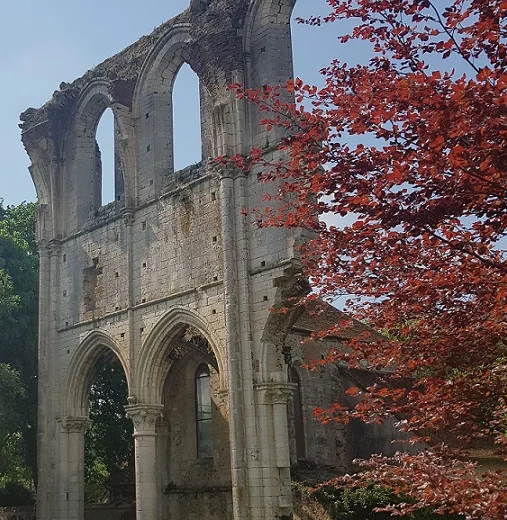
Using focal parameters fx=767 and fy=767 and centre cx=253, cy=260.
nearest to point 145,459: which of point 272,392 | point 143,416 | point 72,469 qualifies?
point 143,416

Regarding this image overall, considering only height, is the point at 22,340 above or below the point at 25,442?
above

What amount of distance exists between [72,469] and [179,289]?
5.50 meters

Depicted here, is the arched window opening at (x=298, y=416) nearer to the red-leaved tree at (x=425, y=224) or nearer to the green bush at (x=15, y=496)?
the green bush at (x=15, y=496)

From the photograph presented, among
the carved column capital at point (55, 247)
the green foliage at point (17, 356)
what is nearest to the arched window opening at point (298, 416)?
the carved column capital at point (55, 247)

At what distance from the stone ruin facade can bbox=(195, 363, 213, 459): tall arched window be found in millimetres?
37

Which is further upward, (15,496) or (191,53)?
(191,53)

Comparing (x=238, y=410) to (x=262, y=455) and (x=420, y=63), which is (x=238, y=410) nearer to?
(x=262, y=455)

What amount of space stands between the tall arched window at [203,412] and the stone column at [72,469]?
277cm

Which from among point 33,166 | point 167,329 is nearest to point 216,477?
point 167,329

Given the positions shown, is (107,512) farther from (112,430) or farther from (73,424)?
(73,424)

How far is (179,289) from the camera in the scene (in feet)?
52.0

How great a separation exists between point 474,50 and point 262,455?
10.1m

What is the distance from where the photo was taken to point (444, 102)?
4.50 m

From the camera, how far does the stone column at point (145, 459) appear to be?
15469 mm
